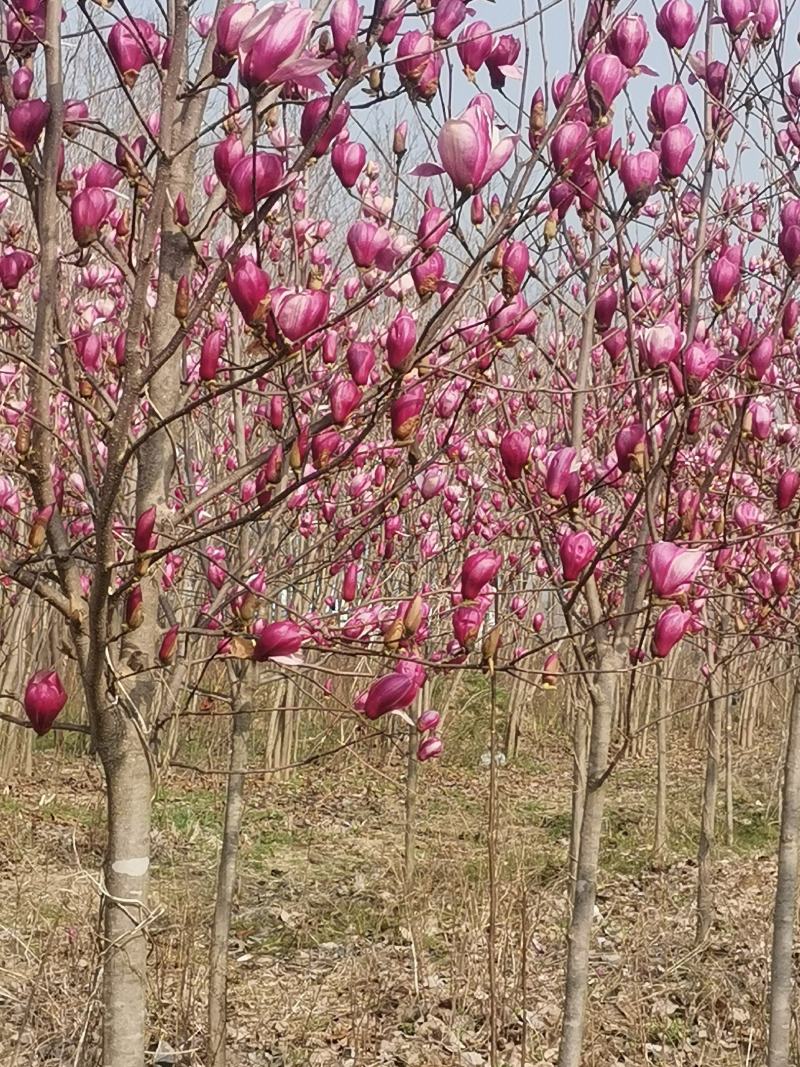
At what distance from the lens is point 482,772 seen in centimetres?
924

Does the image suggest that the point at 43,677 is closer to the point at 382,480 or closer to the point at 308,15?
the point at 308,15

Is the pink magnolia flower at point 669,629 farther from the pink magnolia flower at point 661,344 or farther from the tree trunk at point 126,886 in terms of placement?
the tree trunk at point 126,886

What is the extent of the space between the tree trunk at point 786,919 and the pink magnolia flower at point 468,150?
2.56m

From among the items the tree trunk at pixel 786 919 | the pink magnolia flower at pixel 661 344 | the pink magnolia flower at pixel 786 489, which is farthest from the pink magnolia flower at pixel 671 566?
the tree trunk at pixel 786 919

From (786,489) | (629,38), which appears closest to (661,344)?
(786,489)

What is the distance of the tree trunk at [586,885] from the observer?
264 centimetres

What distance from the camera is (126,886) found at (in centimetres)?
177

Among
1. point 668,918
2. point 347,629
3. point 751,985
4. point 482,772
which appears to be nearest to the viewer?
point 347,629

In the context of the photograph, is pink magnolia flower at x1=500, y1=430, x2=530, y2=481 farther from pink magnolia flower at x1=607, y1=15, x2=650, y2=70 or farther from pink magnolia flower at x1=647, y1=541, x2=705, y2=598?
pink magnolia flower at x1=607, y1=15, x2=650, y2=70

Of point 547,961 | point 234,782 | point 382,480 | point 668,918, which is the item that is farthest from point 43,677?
point 668,918

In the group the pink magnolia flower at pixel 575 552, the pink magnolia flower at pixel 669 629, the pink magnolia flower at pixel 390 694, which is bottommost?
the pink magnolia flower at pixel 390 694

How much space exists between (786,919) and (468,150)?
9.24 feet

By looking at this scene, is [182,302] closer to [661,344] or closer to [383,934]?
[661,344]

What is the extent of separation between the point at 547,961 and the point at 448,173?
4130 mm
